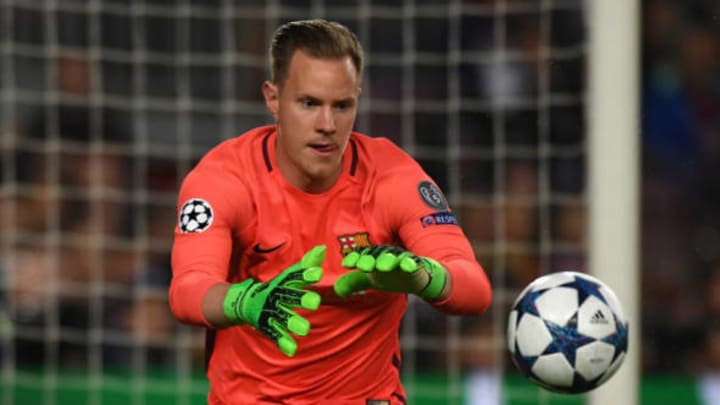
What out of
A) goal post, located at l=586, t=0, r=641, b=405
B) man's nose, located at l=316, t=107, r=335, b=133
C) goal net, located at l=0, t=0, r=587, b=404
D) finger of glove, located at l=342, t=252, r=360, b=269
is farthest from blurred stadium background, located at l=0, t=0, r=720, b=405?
finger of glove, located at l=342, t=252, r=360, b=269

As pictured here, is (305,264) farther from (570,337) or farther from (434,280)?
(570,337)

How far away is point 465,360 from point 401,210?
357cm

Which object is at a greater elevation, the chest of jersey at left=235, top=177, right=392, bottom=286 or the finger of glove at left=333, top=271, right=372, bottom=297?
the chest of jersey at left=235, top=177, right=392, bottom=286

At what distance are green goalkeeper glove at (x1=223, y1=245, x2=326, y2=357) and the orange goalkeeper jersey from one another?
0.38 metres

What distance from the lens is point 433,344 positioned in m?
7.04

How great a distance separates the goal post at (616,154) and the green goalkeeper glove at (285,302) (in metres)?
2.45

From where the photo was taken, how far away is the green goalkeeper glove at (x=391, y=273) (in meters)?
3.18

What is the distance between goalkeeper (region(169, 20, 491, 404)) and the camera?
361 centimetres

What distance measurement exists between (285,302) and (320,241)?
55 centimetres

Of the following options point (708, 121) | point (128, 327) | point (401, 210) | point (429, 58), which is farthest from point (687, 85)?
point (401, 210)

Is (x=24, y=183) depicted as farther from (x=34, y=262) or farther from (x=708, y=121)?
(x=708, y=121)

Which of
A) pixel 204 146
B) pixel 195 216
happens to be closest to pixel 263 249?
pixel 195 216

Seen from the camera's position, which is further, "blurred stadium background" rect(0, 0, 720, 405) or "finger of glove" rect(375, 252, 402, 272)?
"blurred stadium background" rect(0, 0, 720, 405)

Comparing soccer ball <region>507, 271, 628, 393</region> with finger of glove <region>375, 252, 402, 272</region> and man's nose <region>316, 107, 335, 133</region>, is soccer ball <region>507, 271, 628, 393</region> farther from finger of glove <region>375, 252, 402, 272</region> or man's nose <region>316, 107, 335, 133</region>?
finger of glove <region>375, 252, 402, 272</region>
